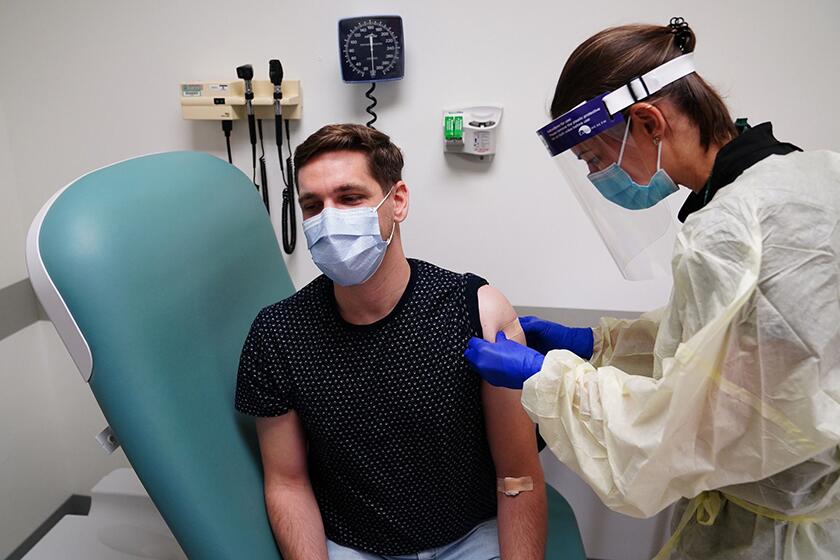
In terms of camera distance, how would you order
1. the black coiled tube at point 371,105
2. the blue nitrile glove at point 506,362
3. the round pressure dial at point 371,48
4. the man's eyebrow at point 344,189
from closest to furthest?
the blue nitrile glove at point 506,362
the man's eyebrow at point 344,189
the round pressure dial at point 371,48
the black coiled tube at point 371,105

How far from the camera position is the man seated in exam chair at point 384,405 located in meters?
1.25

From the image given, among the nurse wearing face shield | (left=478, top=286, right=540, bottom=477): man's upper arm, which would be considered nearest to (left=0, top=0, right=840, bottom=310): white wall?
(left=478, top=286, right=540, bottom=477): man's upper arm

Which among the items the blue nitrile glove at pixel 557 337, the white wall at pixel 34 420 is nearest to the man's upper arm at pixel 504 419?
the blue nitrile glove at pixel 557 337

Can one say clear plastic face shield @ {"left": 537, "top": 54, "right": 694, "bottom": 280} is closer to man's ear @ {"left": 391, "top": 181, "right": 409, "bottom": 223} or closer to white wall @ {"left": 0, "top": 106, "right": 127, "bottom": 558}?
man's ear @ {"left": 391, "top": 181, "right": 409, "bottom": 223}

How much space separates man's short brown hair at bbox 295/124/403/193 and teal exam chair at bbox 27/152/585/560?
226 mm

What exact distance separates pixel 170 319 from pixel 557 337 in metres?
0.80

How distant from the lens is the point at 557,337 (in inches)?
55.8

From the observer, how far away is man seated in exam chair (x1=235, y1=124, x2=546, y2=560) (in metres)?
1.25

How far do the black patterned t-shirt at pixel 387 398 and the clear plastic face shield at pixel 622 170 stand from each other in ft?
1.00

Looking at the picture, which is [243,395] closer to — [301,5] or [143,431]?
[143,431]

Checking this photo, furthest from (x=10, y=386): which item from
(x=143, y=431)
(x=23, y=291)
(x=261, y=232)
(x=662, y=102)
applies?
(x=662, y=102)

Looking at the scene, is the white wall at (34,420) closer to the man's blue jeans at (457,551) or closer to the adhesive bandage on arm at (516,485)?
the man's blue jeans at (457,551)

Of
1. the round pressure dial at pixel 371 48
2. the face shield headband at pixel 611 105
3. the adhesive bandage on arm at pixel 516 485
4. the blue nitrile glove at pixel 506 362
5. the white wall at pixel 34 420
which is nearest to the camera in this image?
the face shield headband at pixel 611 105

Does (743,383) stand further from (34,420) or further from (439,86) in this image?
(34,420)
